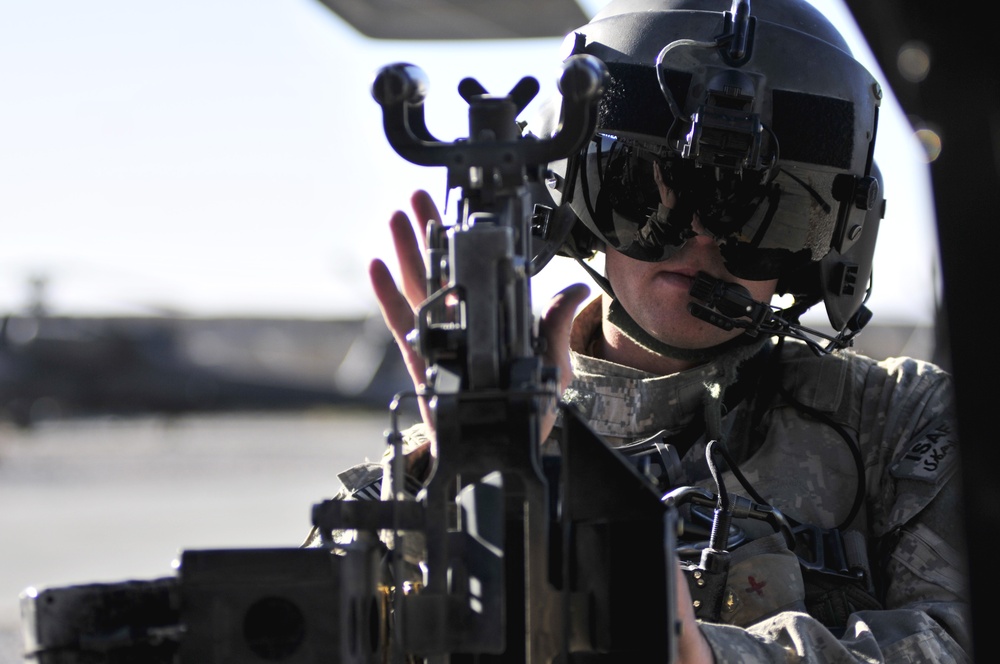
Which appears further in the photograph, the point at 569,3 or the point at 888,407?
the point at 569,3

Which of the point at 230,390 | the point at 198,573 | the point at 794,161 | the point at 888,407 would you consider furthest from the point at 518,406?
the point at 230,390

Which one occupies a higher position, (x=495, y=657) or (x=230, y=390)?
(x=230, y=390)

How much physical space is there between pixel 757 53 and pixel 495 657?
1.58 m

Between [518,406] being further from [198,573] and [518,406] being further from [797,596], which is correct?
[797,596]

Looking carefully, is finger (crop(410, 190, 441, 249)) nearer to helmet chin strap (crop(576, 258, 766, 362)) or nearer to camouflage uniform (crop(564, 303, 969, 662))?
camouflage uniform (crop(564, 303, 969, 662))

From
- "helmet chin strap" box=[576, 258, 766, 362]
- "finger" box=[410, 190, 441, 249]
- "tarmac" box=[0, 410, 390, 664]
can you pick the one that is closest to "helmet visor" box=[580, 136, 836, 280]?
"helmet chin strap" box=[576, 258, 766, 362]

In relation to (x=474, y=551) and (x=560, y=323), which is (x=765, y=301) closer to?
(x=560, y=323)

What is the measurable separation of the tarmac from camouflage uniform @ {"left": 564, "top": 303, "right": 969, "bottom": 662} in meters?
1.73

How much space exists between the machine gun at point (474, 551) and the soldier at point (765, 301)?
98 cm

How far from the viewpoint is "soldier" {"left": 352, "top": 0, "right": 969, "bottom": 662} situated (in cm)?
232

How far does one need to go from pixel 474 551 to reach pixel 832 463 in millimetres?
1424

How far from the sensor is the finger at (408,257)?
1610 millimetres

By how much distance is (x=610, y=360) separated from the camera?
2799 mm

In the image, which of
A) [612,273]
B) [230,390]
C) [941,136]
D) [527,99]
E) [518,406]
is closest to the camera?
[941,136]
